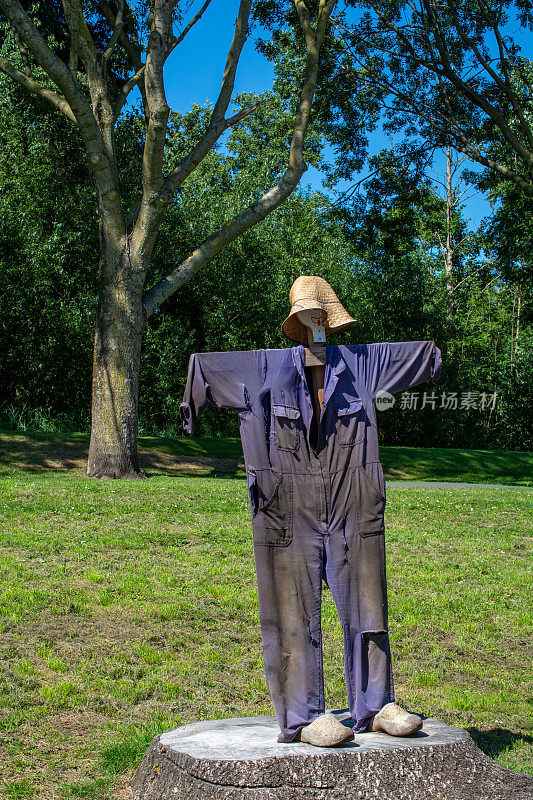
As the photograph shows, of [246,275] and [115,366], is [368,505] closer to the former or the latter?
[115,366]

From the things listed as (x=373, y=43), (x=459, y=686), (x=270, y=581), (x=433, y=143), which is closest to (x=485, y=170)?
(x=433, y=143)

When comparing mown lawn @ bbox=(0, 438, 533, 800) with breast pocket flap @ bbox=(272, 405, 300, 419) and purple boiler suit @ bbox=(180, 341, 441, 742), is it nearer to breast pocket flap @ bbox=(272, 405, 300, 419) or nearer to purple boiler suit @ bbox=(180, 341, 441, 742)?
purple boiler suit @ bbox=(180, 341, 441, 742)

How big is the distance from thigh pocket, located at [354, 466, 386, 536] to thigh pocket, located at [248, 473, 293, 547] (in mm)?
331

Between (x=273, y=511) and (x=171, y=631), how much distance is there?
2972 millimetres

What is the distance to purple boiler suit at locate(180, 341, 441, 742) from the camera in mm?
3689

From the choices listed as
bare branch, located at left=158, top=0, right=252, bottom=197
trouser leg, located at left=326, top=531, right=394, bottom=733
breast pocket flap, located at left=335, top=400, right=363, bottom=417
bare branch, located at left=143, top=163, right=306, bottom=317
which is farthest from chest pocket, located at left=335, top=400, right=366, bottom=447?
bare branch, located at left=158, top=0, right=252, bottom=197

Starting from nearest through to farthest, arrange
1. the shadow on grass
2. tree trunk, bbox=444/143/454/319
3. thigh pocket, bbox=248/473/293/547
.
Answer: thigh pocket, bbox=248/473/293/547, the shadow on grass, tree trunk, bbox=444/143/454/319

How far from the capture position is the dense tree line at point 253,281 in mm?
19984

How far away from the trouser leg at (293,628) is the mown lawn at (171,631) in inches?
47.2

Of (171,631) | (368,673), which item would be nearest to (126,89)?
(171,631)

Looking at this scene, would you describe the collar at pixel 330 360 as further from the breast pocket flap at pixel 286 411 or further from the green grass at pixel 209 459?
the green grass at pixel 209 459

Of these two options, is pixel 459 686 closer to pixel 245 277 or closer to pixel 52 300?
pixel 52 300

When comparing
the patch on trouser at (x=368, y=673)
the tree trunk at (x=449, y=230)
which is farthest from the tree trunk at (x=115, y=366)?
the tree trunk at (x=449, y=230)

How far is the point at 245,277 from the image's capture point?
24672mm
